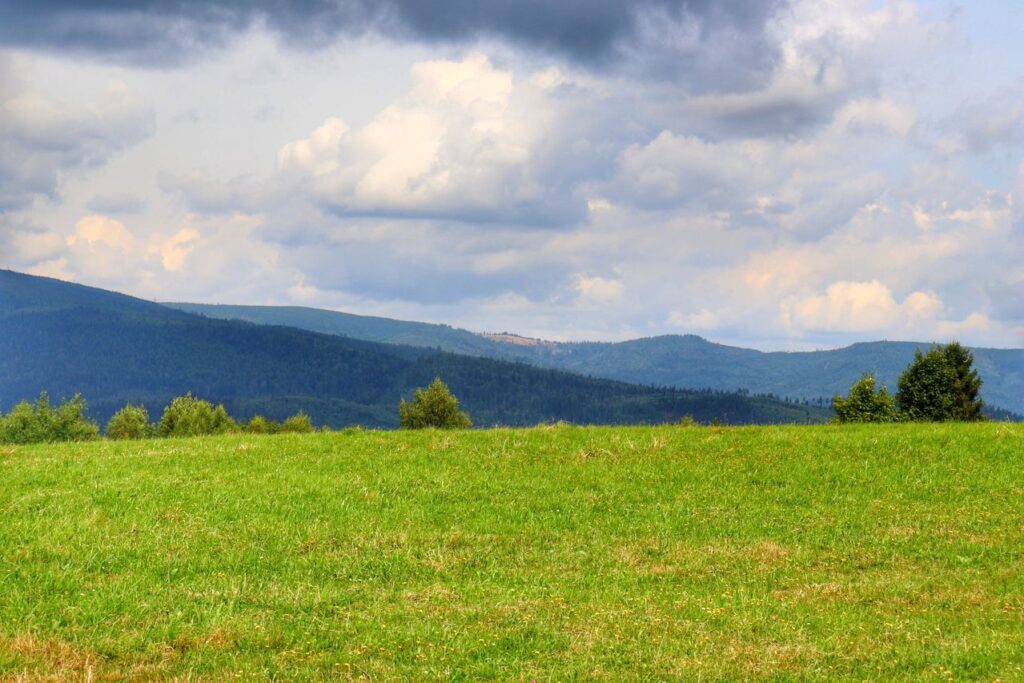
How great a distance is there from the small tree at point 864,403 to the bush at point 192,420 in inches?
3088

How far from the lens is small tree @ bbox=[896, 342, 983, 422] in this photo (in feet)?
175

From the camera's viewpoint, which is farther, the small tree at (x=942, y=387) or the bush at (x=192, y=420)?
the bush at (x=192, y=420)

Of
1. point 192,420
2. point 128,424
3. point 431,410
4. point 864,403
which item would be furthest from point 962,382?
point 128,424

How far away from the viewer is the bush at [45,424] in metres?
108

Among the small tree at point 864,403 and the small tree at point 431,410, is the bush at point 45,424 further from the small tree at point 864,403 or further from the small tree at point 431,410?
the small tree at point 864,403

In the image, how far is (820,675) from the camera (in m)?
11.7

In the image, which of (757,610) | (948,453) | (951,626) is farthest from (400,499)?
(948,453)

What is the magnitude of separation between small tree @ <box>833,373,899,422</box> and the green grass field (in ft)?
104

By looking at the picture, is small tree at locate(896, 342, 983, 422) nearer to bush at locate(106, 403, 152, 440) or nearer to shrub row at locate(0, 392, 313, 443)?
shrub row at locate(0, 392, 313, 443)

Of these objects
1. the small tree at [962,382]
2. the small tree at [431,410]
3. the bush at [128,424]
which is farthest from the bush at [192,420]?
the small tree at [962,382]

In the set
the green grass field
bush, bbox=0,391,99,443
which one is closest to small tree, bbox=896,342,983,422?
the green grass field

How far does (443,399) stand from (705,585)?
2868 inches

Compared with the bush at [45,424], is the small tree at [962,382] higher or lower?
higher

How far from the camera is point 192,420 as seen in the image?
118 m
